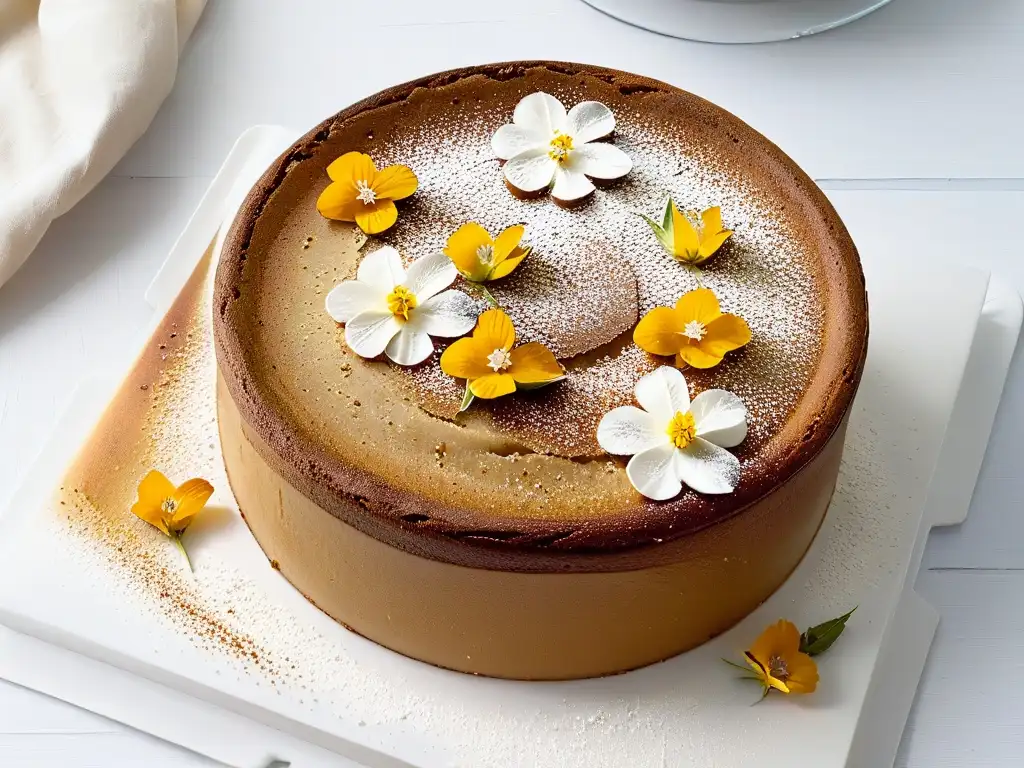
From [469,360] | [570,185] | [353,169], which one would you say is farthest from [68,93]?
[469,360]

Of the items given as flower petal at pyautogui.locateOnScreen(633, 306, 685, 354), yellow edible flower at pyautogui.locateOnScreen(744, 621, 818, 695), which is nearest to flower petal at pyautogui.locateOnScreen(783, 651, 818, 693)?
yellow edible flower at pyautogui.locateOnScreen(744, 621, 818, 695)

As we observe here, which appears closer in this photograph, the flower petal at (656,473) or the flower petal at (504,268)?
the flower petal at (656,473)

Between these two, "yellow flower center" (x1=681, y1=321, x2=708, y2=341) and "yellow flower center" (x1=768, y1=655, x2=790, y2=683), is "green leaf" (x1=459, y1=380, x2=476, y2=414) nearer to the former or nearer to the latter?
"yellow flower center" (x1=681, y1=321, x2=708, y2=341)

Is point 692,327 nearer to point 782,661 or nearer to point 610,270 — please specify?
point 610,270

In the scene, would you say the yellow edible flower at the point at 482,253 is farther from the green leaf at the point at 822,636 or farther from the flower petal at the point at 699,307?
the green leaf at the point at 822,636

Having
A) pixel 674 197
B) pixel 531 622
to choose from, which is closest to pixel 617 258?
pixel 674 197

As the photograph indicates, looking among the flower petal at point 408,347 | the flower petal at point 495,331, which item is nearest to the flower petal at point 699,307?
the flower petal at point 495,331
